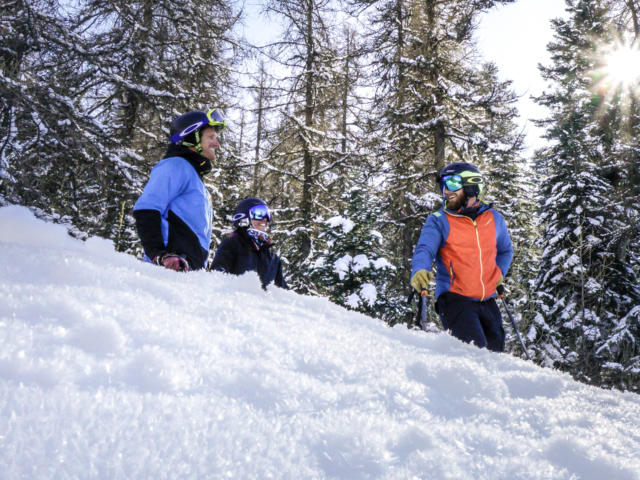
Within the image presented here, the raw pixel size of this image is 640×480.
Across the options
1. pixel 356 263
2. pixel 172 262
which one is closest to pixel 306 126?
pixel 356 263

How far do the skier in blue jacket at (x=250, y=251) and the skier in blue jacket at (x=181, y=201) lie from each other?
139 cm

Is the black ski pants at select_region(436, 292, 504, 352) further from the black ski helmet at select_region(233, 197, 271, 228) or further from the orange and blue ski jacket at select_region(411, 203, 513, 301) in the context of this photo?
the black ski helmet at select_region(233, 197, 271, 228)

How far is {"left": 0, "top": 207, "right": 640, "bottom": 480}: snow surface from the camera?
0.73 m

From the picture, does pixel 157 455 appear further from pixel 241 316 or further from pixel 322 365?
pixel 241 316

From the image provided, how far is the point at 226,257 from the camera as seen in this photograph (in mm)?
4812

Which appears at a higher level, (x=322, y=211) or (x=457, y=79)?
(x=457, y=79)

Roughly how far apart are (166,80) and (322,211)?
21.1ft

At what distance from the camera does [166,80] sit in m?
11.4

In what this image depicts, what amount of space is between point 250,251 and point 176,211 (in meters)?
1.86

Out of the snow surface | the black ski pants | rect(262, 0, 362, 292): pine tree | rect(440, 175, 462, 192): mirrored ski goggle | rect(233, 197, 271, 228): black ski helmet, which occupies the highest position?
rect(262, 0, 362, 292): pine tree

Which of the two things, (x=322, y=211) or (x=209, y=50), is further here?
(x=322, y=211)

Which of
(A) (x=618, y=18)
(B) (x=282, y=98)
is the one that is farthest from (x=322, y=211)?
(A) (x=618, y=18)

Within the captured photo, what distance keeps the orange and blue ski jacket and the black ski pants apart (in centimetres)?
7

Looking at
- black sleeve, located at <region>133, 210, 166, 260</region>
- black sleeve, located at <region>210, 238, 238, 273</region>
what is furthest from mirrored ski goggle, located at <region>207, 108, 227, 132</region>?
black sleeve, located at <region>210, 238, 238, 273</region>
